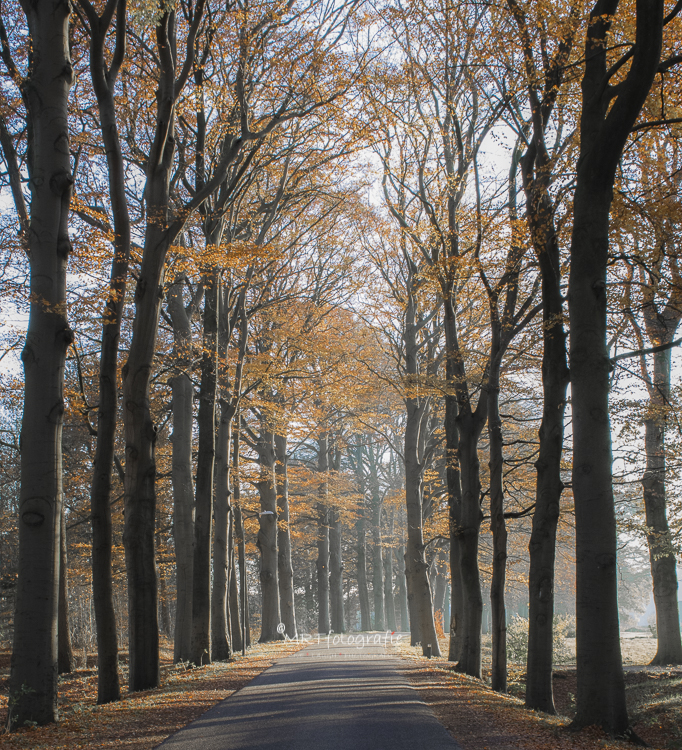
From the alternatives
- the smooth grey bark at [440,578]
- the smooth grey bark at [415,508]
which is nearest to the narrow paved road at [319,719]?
the smooth grey bark at [415,508]

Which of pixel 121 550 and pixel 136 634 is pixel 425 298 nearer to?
pixel 136 634

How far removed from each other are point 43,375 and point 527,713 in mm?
6745

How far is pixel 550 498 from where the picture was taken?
28.3 ft

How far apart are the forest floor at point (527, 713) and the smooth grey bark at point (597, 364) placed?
0.62m

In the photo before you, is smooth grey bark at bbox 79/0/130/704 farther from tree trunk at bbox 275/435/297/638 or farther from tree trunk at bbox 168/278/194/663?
tree trunk at bbox 275/435/297/638

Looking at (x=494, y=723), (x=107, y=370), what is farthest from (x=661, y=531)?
(x=107, y=370)

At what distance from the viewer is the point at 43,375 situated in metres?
6.46

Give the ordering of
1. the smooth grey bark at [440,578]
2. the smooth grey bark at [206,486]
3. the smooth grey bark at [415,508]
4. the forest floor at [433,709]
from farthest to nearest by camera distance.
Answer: the smooth grey bark at [440,578]
the smooth grey bark at [415,508]
the smooth grey bark at [206,486]
the forest floor at [433,709]

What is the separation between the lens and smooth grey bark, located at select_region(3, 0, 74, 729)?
592cm

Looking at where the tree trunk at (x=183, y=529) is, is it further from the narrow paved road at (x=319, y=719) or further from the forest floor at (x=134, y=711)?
the narrow paved road at (x=319, y=719)

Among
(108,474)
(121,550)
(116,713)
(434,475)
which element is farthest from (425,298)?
(121,550)

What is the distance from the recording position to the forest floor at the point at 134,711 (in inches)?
205

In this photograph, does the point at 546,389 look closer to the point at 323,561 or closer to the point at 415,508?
the point at 415,508

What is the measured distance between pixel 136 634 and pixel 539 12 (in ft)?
33.0
